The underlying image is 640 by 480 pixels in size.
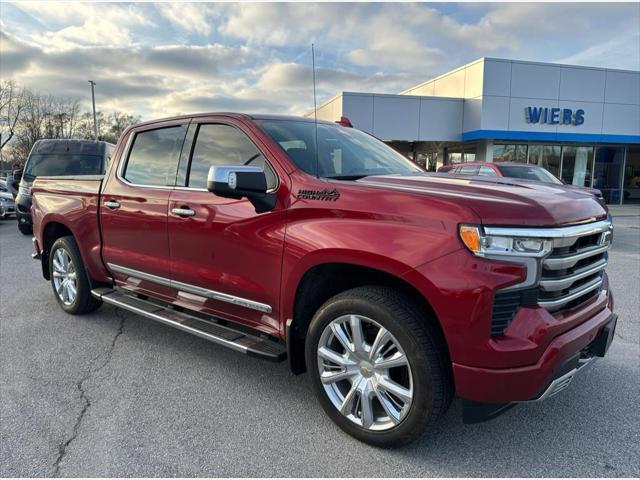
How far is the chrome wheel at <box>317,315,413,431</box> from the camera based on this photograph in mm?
2580

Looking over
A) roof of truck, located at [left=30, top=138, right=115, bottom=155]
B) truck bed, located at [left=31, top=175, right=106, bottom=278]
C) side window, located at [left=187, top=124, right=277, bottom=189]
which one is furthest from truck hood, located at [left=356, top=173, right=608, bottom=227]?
roof of truck, located at [left=30, top=138, right=115, bottom=155]

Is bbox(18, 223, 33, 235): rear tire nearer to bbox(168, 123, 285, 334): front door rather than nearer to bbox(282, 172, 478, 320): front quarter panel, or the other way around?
bbox(168, 123, 285, 334): front door

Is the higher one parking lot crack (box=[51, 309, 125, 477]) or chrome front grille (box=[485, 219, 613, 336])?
chrome front grille (box=[485, 219, 613, 336])

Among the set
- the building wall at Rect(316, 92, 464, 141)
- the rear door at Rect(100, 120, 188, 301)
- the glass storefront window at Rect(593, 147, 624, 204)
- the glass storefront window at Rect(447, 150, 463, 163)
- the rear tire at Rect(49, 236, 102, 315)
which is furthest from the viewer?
the glass storefront window at Rect(593, 147, 624, 204)

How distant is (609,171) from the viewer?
24.6m

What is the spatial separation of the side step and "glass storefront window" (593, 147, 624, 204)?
25488mm

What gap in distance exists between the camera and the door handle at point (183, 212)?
3467mm

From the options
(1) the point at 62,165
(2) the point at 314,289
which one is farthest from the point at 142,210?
(1) the point at 62,165

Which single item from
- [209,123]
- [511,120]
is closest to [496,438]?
[209,123]

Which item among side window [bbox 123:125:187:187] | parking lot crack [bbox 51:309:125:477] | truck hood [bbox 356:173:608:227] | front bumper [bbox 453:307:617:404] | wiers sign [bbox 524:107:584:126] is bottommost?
parking lot crack [bbox 51:309:125:477]

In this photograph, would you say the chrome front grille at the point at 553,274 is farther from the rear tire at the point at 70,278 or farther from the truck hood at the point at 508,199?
the rear tire at the point at 70,278

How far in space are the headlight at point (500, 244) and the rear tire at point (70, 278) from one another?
3999 millimetres

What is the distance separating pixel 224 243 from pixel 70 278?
268 centimetres

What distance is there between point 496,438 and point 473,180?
1.56m
